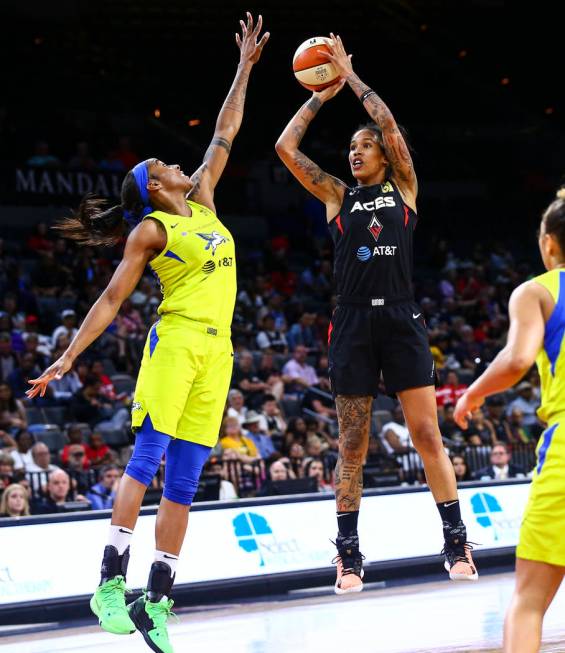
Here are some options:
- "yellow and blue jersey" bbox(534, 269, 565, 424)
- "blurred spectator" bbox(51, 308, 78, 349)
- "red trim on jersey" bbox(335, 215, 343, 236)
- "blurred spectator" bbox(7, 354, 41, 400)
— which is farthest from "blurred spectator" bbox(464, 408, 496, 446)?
"yellow and blue jersey" bbox(534, 269, 565, 424)

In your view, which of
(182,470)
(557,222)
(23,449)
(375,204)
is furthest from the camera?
(23,449)

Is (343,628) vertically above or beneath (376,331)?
beneath

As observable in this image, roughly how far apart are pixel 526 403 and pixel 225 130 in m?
11.6

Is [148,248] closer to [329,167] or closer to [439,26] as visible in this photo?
[329,167]

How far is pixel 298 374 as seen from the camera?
1677cm

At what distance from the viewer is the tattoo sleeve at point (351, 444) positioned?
7.00m

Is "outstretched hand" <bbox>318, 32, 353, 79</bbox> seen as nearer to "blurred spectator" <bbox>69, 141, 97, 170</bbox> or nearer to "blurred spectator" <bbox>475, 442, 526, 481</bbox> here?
A: "blurred spectator" <bbox>475, 442, 526, 481</bbox>

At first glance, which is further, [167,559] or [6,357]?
[6,357]

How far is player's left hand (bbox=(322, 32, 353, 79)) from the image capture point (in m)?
7.14

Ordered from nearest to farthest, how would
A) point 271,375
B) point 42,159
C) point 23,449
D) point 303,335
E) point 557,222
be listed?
point 557,222 → point 23,449 → point 271,375 → point 303,335 → point 42,159

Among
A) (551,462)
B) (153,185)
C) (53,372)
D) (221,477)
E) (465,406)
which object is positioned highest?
(153,185)

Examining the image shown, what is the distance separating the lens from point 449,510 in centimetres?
688

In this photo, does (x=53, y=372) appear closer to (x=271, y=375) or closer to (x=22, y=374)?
(x=22, y=374)

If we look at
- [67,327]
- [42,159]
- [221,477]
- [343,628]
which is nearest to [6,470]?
[221,477]
